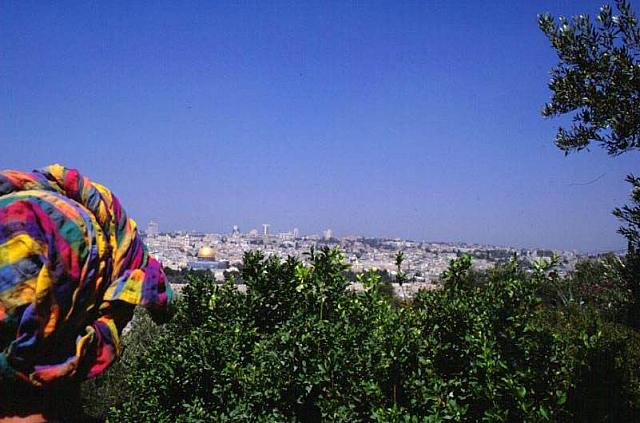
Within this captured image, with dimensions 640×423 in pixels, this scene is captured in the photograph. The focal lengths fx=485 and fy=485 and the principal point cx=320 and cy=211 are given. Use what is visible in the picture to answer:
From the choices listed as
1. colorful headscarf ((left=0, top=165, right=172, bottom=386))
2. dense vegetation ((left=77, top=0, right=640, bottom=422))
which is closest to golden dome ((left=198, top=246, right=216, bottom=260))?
dense vegetation ((left=77, top=0, right=640, bottom=422))

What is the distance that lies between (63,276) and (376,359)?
230 cm

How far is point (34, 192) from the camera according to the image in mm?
1423

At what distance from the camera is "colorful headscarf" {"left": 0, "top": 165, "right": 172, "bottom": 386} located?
1280 millimetres

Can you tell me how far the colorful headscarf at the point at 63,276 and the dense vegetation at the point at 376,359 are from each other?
1700 mm

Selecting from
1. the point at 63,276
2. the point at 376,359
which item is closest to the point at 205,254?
the point at 376,359

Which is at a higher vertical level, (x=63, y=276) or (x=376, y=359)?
(x=63, y=276)

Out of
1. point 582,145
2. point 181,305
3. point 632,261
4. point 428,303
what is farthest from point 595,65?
point 181,305

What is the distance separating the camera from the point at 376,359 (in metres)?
3.21

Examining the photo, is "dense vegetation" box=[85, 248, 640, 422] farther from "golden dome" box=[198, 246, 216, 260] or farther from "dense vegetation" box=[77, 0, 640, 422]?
"golden dome" box=[198, 246, 216, 260]

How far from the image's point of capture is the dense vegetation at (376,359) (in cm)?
291

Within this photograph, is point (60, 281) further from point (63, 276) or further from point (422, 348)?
point (422, 348)

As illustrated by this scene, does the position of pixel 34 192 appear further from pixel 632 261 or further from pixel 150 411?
pixel 632 261

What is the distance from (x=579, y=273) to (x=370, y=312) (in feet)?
95.6

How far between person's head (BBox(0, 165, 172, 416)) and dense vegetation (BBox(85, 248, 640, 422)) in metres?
1.71
